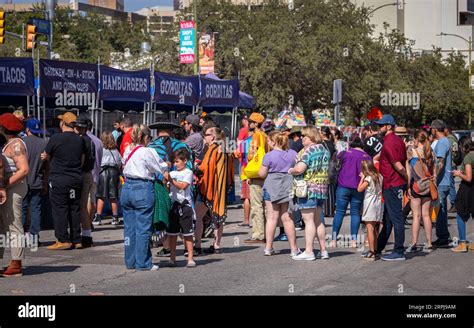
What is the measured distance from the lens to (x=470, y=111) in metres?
69.0

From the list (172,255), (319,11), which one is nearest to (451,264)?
(172,255)

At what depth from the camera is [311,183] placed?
12.9m

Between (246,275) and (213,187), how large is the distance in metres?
2.36

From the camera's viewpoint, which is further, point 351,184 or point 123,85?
point 123,85

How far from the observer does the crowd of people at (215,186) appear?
38.9 feet

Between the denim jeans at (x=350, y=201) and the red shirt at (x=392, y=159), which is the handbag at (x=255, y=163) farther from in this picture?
the red shirt at (x=392, y=159)

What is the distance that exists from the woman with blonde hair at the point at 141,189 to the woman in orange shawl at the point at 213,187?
1726 millimetres

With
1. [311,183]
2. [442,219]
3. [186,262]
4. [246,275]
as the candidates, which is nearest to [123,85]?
[442,219]

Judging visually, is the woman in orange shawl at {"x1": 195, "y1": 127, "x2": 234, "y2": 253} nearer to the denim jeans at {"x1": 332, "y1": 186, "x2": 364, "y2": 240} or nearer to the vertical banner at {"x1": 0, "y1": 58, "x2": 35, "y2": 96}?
the denim jeans at {"x1": 332, "y1": 186, "x2": 364, "y2": 240}

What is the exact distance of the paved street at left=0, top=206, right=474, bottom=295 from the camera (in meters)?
10.5

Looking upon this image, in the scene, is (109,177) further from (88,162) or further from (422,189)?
(422,189)

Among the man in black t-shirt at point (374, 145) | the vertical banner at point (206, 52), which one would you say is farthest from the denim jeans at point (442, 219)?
the vertical banner at point (206, 52)

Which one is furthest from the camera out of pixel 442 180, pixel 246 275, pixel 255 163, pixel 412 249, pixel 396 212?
pixel 442 180
